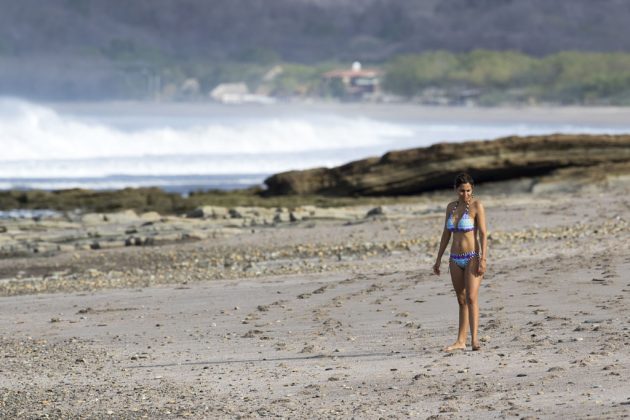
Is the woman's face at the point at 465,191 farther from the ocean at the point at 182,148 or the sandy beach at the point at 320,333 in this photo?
the ocean at the point at 182,148

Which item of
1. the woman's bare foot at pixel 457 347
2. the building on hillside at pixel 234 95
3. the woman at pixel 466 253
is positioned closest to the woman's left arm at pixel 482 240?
the woman at pixel 466 253

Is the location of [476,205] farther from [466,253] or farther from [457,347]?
[457,347]

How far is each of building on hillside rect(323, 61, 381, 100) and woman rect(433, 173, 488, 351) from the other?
10610cm

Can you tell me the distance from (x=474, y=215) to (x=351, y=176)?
1417 centimetres

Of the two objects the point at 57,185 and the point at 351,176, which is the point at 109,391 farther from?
the point at 57,185

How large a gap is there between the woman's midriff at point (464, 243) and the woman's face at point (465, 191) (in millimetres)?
187

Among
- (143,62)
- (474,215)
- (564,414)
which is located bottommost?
(564,414)

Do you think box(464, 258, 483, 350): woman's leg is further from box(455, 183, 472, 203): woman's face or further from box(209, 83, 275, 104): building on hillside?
box(209, 83, 275, 104): building on hillside

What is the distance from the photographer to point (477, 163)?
21188 millimetres

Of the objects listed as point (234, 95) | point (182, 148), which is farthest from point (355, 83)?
point (182, 148)

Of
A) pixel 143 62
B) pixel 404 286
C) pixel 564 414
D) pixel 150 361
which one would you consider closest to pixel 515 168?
pixel 404 286

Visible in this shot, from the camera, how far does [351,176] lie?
21.9m

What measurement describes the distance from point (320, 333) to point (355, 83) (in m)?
111

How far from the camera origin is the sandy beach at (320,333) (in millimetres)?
6664
